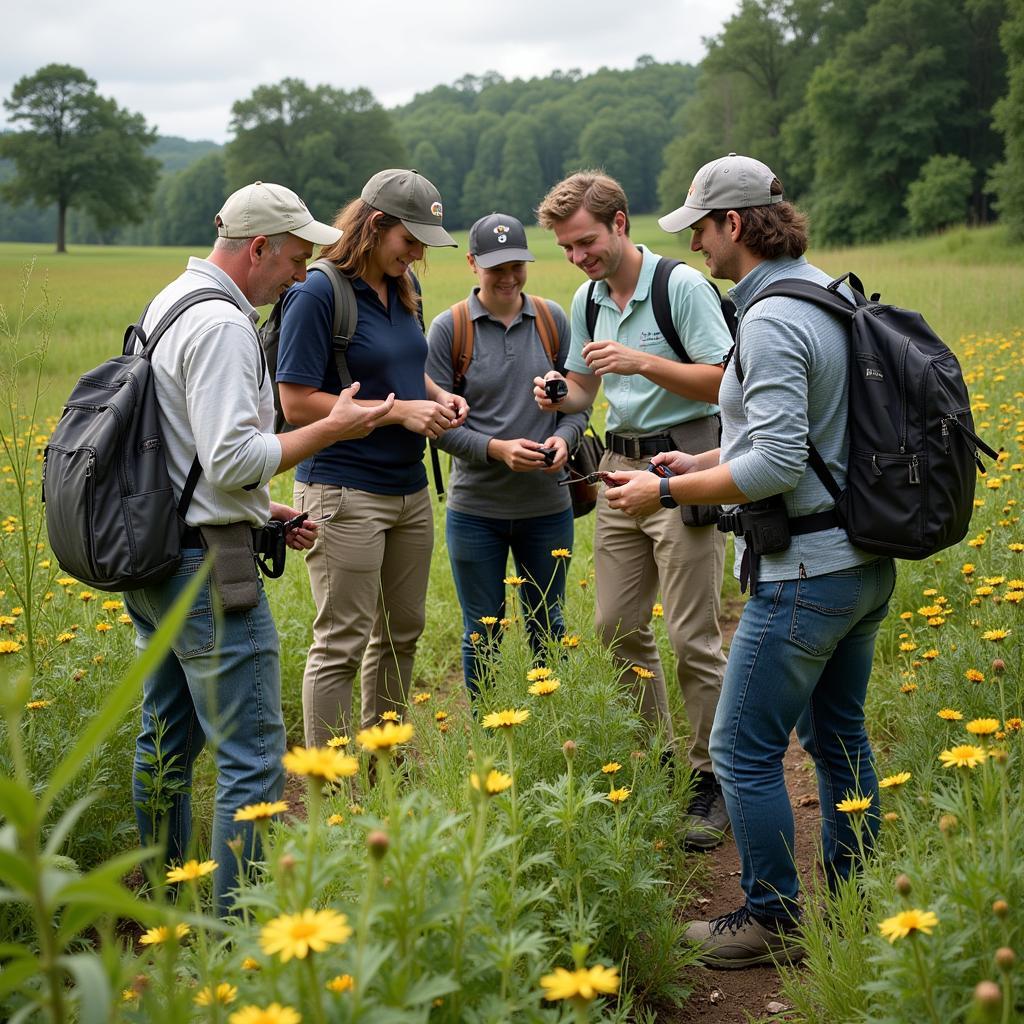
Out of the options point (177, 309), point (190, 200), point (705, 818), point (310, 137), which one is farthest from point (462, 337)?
point (190, 200)

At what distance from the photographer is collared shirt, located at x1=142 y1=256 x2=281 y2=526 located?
9.30 feet

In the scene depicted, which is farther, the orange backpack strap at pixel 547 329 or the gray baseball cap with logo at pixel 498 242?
the orange backpack strap at pixel 547 329

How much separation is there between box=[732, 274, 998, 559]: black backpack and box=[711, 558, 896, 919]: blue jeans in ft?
0.59

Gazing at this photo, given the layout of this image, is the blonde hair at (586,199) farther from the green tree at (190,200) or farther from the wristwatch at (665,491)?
the green tree at (190,200)

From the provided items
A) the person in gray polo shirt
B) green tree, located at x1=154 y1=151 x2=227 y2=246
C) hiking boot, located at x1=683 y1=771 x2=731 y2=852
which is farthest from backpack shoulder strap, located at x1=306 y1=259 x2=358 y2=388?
green tree, located at x1=154 y1=151 x2=227 y2=246

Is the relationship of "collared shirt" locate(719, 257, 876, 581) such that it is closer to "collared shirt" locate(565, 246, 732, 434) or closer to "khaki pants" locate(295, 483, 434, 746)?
"collared shirt" locate(565, 246, 732, 434)

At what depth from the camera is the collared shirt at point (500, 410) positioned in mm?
4441

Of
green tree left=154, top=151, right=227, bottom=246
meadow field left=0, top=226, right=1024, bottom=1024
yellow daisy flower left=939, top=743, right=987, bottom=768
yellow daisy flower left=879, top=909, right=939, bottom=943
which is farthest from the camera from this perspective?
green tree left=154, top=151, right=227, bottom=246

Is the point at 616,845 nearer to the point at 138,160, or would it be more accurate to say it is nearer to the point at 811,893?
the point at 811,893

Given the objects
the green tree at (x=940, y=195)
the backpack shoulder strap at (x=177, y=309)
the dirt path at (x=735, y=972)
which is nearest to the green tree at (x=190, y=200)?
the green tree at (x=940, y=195)

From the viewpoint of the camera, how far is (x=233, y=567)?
3002 millimetres

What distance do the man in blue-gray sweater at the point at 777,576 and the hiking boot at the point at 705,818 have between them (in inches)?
24.1

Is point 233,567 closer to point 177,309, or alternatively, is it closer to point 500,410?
point 177,309

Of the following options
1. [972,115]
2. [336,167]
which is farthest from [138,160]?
[972,115]
